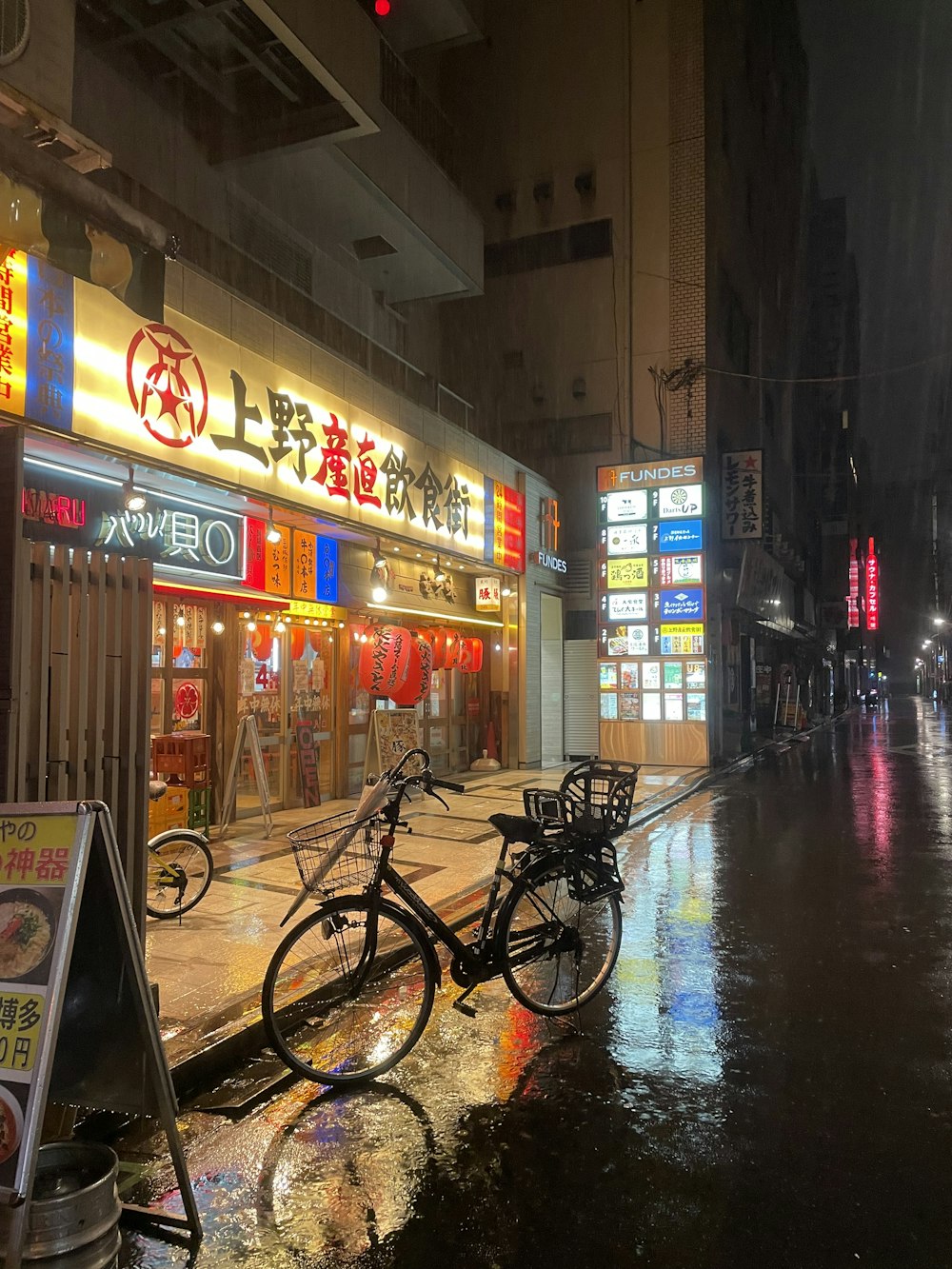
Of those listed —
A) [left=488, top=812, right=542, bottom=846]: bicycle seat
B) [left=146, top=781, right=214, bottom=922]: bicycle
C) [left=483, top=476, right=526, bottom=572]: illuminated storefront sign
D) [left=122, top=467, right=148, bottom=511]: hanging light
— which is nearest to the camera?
[left=488, top=812, right=542, bottom=846]: bicycle seat

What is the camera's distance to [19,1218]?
2.64 m

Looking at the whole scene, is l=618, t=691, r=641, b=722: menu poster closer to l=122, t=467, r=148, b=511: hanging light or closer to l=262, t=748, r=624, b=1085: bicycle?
l=122, t=467, r=148, b=511: hanging light

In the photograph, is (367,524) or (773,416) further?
→ (773,416)

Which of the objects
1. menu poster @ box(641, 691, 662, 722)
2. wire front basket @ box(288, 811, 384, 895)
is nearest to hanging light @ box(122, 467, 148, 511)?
wire front basket @ box(288, 811, 384, 895)

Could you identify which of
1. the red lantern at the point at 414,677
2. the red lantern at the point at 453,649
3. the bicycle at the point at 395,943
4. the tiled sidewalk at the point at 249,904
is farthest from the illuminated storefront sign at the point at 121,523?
the red lantern at the point at 453,649

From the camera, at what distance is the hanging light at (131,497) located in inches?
328

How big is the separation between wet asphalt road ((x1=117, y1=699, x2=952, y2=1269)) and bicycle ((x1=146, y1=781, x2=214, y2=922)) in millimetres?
2742

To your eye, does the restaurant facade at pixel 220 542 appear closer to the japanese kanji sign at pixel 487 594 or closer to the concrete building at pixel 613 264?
the japanese kanji sign at pixel 487 594

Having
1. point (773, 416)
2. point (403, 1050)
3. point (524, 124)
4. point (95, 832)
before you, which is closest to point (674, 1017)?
point (403, 1050)

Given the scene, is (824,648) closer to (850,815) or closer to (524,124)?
(524,124)

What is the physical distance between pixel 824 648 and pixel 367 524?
5026 cm

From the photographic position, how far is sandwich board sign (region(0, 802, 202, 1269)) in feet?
9.12

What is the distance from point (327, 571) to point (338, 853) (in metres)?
8.12

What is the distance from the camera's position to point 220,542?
1012 centimetres
